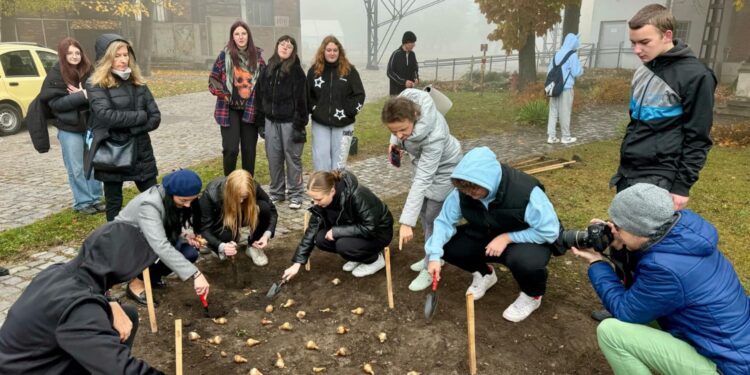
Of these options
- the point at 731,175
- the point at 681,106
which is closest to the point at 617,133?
the point at 731,175

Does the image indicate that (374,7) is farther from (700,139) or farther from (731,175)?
(700,139)

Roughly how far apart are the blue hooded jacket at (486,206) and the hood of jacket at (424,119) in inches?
22.3

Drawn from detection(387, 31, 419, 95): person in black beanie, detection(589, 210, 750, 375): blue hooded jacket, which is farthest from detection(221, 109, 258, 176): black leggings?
detection(387, 31, 419, 95): person in black beanie

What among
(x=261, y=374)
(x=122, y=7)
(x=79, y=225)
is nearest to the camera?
(x=261, y=374)

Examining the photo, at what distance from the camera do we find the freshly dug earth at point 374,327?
342 centimetres

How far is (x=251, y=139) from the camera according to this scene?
20.9 feet

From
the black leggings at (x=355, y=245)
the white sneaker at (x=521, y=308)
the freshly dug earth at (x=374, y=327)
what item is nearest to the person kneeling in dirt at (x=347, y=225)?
the black leggings at (x=355, y=245)

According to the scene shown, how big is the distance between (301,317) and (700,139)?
2945 mm

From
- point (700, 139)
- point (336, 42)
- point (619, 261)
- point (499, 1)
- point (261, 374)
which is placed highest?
point (499, 1)

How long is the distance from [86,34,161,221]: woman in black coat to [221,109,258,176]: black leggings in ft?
3.81

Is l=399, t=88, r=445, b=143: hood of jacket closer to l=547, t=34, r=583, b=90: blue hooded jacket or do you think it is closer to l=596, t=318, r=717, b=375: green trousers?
l=596, t=318, r=717, b=375: green trousers

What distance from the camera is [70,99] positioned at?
18.1ft

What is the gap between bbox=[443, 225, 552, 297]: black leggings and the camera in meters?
3.65

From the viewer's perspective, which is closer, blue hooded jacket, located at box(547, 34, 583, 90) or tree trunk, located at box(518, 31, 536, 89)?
blue hooded jacket, located at box(547, 34, 583, 90)
